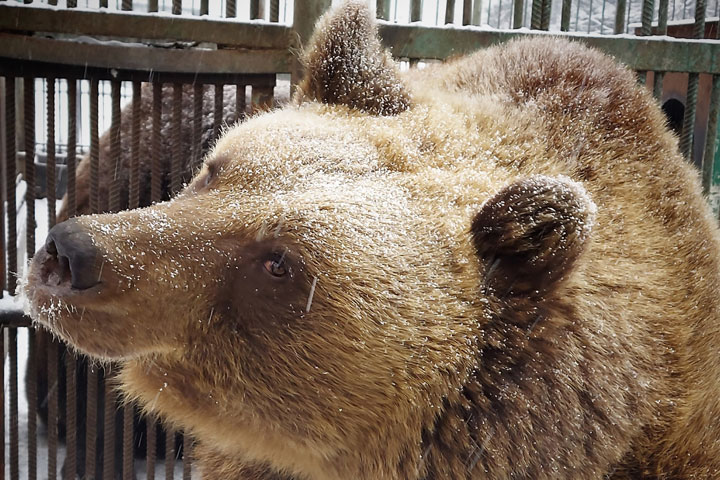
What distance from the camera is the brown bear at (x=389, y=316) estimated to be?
1.66 meters

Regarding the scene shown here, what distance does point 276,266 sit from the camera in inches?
66.1

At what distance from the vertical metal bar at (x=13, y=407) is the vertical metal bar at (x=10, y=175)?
0.85 feet

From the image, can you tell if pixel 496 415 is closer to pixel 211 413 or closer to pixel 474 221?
pixel 474 221

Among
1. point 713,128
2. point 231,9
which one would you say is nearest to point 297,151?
point 231,9

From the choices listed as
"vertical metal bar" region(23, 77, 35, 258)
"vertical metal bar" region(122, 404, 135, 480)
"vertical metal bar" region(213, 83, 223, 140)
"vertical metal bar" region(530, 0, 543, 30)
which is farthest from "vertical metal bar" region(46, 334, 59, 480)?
"vertical metal bar" region(530, 0, 543, 30)

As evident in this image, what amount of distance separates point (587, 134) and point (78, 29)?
2052mm

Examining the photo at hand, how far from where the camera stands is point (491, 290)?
1.77 m

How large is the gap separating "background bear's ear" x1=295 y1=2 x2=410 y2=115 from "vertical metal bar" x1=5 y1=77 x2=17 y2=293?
5.16 ft

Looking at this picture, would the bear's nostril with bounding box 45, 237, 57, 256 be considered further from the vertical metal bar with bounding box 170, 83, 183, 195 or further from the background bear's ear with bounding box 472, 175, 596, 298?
the vertical metal bar with bounding box 170, 83, 183, 195

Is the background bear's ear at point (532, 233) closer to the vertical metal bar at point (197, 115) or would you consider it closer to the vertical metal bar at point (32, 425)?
the vertical metal bar at point (197, 115)

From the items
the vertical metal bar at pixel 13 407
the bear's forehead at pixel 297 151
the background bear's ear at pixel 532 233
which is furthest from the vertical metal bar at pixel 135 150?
the background bear's ear at pixel 532 233

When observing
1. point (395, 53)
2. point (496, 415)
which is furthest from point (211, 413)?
point (395, 53)

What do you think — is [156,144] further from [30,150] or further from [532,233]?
[532,233]

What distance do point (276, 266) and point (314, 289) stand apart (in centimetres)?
10
